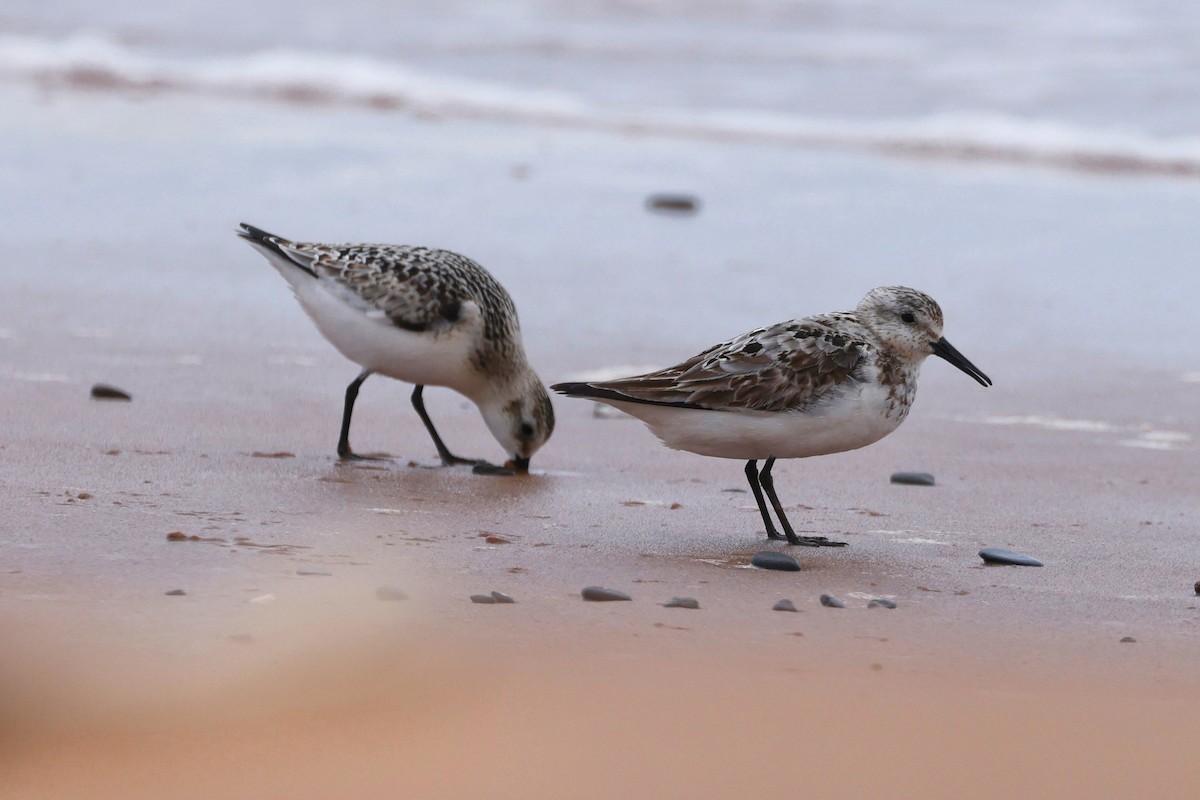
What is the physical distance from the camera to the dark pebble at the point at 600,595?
14.3 feet

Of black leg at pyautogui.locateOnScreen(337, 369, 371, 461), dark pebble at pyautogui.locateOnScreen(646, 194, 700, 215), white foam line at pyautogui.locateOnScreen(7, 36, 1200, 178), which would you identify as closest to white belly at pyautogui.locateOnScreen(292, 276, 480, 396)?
black leg at pyautogui.locateOnScreen(337, 369, 371, 461)

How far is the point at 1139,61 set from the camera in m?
16.2

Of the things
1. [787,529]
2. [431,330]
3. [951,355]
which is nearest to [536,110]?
[431,330]

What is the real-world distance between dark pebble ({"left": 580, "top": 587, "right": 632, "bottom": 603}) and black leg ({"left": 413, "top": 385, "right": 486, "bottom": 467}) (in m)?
2.07

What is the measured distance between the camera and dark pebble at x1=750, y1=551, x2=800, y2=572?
4891 millimetres

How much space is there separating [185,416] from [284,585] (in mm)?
2505

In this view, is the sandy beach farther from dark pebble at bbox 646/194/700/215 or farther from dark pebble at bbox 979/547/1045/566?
dark pebble at bbox 646/194/700/215

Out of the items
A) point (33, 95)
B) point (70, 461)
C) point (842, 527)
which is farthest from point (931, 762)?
point (33, 95)

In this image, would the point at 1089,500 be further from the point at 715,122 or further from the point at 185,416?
the point at 715,122

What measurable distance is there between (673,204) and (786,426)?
235 inches

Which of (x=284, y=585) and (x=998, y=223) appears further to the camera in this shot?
(x=998, y=223)

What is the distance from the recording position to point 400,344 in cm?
632

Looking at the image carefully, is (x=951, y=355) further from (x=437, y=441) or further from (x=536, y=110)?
(x=536, y=110)

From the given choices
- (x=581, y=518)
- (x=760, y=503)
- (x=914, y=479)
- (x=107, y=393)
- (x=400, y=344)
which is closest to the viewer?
(x=760, y=503)
